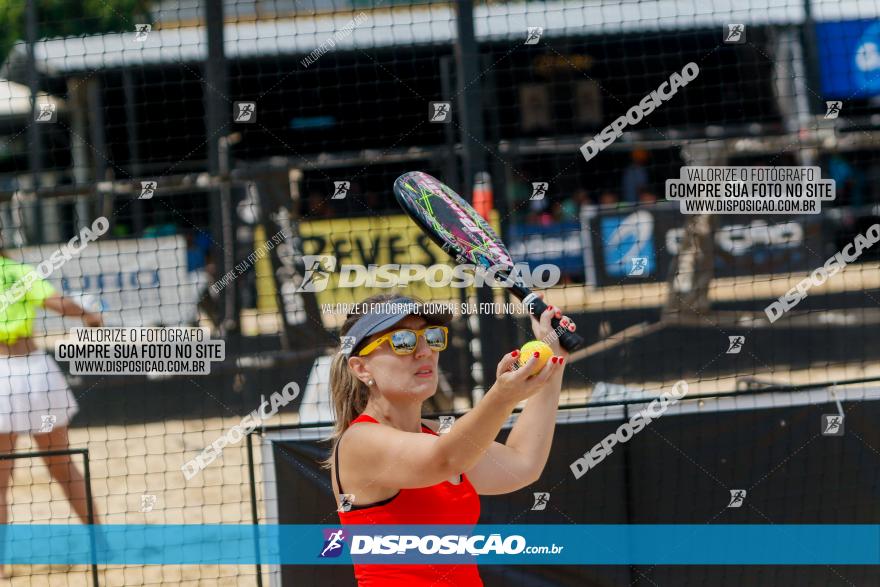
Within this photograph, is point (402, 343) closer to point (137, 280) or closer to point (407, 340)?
point (407, 340)

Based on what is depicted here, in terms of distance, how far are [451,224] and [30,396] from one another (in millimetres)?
2834

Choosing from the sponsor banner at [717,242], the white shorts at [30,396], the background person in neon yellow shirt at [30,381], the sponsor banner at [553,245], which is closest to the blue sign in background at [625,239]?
the sponsor banner at [717,242]

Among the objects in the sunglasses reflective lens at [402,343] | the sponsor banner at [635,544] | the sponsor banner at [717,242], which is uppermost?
the sponsor banner at [717,242]

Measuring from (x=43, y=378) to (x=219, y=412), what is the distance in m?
2.43

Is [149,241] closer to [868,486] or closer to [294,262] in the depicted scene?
[294,262]

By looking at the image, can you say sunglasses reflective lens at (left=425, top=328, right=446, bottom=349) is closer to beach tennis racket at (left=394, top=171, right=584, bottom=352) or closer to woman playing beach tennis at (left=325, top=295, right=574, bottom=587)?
woman playing beach tennis at (left=325, top=295, right=574, bottom=587)

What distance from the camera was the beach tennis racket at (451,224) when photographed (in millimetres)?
3400

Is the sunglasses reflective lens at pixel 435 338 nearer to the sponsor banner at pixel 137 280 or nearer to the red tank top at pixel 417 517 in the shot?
the red tank top at pixel 417 517

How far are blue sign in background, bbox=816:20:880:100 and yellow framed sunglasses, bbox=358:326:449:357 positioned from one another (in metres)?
9.11

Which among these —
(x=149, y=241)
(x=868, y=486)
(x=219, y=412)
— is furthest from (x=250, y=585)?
(x=149, y=241)

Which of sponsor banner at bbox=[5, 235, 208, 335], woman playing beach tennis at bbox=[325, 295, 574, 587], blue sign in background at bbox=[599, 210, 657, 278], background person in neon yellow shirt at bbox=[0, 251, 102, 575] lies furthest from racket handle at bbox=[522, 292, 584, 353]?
sponsor banner at bbox=[5, 235, 208, 335]

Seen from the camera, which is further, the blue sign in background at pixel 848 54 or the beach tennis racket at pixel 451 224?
the blue sign in background at pixel 848 54

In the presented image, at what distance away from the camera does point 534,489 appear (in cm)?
432

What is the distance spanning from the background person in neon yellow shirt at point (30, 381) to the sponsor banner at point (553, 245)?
3.39 metres
